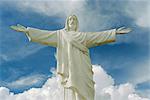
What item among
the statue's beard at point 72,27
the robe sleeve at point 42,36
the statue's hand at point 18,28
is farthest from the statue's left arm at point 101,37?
the statue's hand at point 18,28

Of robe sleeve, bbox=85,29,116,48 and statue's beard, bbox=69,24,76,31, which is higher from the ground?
statue's beard, bbox=69,24,76,31

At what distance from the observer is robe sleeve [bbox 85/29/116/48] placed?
1476cm

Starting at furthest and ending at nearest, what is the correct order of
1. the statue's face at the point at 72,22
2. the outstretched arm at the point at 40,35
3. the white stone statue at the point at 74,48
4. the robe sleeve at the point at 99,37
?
the statue's face at the point at 72,22
the robe sleeve at the point at 99,37
the outstretched arm at the point at 40,35
the white stone statue at the point at 74,48

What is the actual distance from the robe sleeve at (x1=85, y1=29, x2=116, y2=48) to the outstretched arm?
3.96 ft

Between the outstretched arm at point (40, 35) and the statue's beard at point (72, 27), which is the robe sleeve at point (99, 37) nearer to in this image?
the statue's beard at point (72, 27)

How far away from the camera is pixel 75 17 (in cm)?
1504

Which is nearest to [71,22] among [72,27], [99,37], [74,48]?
[72,27]

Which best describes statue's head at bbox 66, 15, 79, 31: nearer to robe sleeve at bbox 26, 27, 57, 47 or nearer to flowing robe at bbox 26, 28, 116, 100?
flowing robe at bbox 26, 28, 116, 100

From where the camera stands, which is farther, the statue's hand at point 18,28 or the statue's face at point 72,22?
the statue's face at point 72,22

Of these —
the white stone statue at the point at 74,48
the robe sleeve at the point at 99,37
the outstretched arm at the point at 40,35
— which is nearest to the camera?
the white stone statue at the point at 74,48

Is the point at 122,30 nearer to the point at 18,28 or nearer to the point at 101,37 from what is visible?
the point at 101,37

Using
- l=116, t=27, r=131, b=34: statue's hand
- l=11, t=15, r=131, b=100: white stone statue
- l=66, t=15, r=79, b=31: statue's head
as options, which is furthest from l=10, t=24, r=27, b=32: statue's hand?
l=116, t=27, r=131, b=34: statue's hand

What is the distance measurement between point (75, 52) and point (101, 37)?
113 cm

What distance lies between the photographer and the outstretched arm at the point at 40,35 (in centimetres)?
1434
